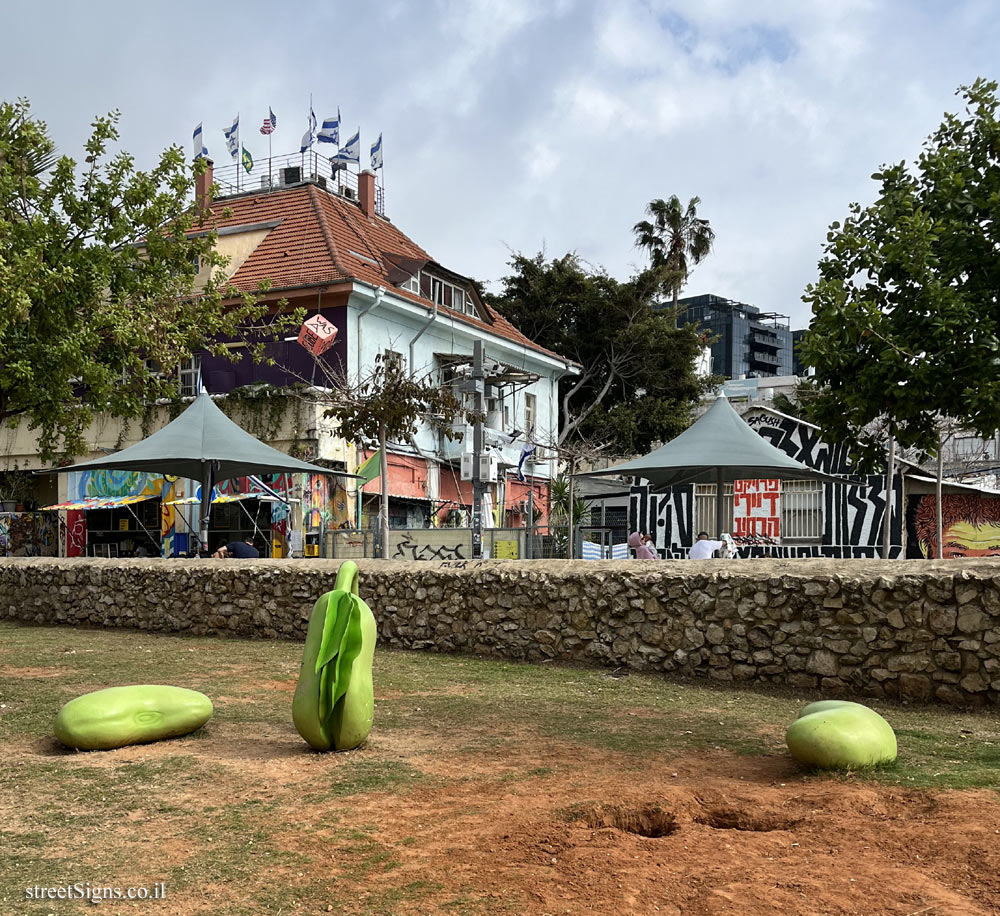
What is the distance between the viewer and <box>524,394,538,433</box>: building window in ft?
111

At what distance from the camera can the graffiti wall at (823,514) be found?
25578 millimetres

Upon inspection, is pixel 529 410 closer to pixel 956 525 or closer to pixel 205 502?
pixel 956 525

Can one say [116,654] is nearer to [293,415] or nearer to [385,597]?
[385,597]

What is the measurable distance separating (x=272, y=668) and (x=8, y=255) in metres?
7.73

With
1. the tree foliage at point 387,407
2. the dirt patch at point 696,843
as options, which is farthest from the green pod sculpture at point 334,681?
the tree foliage at point 387,407

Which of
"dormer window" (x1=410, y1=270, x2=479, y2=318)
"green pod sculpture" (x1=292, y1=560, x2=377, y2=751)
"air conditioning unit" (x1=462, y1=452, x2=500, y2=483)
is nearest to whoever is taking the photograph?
"green pod sculpture" (x1=292, y1=560, x2=377, y2=751)

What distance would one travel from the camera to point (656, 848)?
4719 millimetres

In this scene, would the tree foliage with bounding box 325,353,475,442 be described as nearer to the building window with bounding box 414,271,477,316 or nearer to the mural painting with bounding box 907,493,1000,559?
the building window with bounding box 414,271,477,316

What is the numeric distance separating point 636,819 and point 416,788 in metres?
1.33

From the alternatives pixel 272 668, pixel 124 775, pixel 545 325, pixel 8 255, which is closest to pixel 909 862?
pixel 124 775

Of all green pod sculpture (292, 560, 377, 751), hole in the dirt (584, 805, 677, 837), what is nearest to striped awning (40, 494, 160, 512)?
green pod sculpture (292, 560, 377, 751)

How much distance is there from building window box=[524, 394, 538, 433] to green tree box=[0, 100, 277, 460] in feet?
54.3

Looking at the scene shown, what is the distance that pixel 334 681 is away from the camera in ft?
21.8

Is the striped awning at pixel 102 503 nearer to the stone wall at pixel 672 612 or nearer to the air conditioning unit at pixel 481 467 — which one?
the air conditioning unit at pixel 481 467
